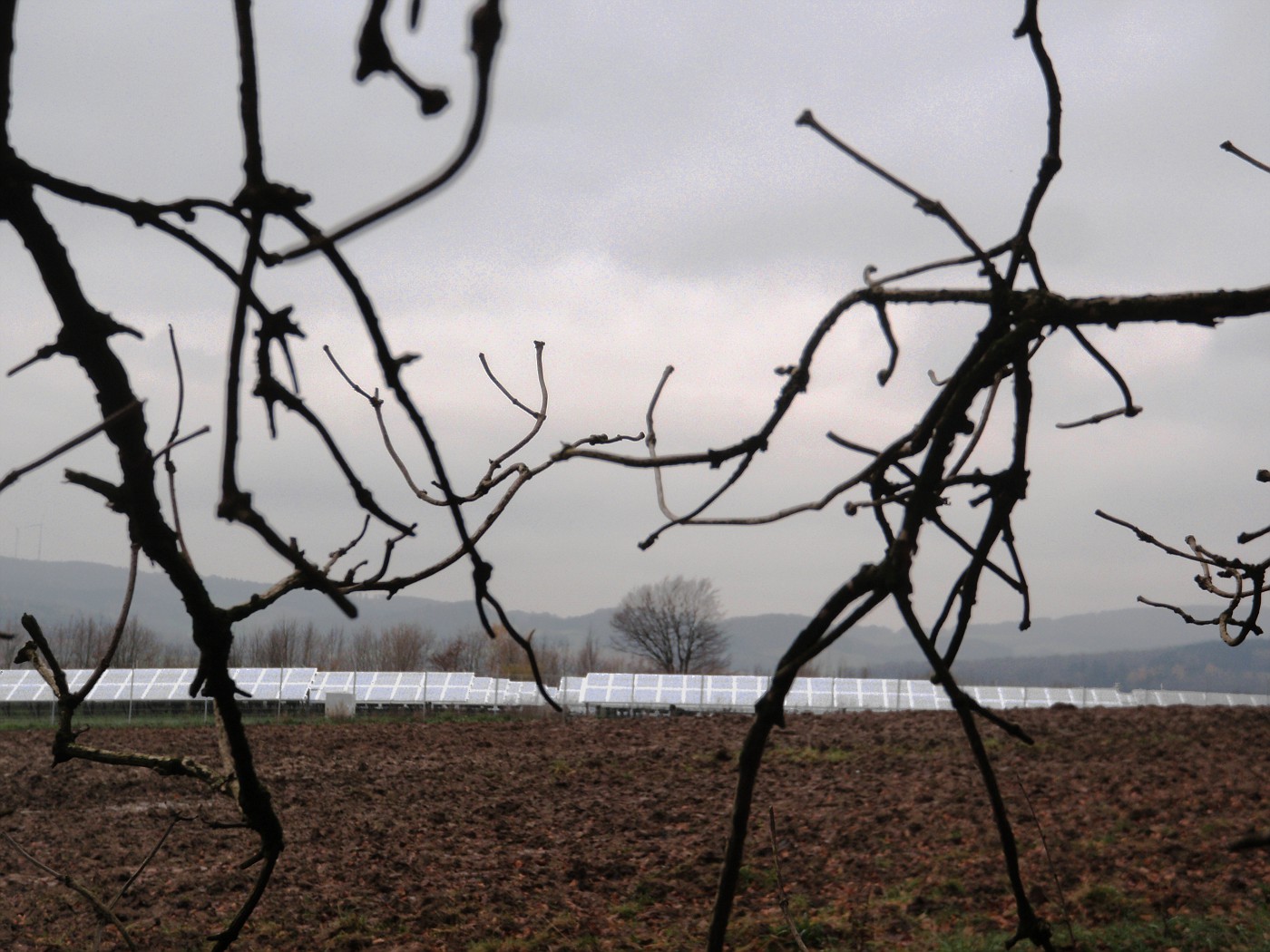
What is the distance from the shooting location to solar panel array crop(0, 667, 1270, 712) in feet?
86.0

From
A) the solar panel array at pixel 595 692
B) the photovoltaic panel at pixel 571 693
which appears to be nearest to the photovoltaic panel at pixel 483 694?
the solar panel array at pixel 595 692

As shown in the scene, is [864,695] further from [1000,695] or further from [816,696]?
[1000,695]

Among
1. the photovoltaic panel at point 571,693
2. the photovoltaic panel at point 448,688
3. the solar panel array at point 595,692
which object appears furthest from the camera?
the photovoltaic panel at point 448,688

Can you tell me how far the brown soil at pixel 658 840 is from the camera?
801cm

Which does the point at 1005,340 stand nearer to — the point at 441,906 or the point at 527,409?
the point at 527,409

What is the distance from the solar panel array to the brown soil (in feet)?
33.9

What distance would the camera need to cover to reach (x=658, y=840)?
10.8m

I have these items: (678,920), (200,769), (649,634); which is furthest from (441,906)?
(649,634)

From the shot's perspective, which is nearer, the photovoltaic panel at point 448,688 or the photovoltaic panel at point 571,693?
the photovoltaic panel at point 571,693

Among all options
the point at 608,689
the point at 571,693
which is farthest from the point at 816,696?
the point at 571,693

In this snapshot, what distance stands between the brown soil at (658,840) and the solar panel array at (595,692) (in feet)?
33.9

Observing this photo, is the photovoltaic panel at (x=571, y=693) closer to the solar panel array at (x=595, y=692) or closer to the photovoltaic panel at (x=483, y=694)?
the solar panel array at (x=595, y=692)

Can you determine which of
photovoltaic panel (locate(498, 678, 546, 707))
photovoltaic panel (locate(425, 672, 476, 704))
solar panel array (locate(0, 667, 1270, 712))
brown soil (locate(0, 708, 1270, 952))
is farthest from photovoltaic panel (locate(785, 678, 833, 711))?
brown soil (locate(0, 708, 1270, 952))

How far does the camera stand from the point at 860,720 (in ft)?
55.0
